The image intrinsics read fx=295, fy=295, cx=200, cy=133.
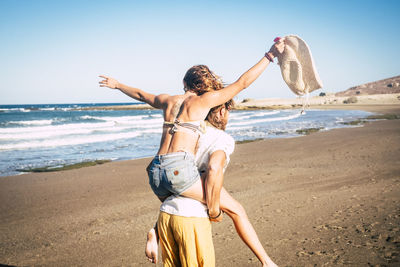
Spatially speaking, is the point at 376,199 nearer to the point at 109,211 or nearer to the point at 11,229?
the point at 109,211

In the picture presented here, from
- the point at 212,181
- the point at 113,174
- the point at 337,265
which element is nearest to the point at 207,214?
the point at 212,181

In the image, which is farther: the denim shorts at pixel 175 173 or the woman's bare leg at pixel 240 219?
the woman's bare leg at pixel 240 219

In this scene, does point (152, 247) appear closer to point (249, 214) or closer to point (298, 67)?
point (298, 67)

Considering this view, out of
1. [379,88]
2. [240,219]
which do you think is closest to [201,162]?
[240,219]

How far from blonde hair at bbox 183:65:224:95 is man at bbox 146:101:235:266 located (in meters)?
0.35

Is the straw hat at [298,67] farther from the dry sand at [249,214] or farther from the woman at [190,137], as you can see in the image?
the dry sand at [249,214]

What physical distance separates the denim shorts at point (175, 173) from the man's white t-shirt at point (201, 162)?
3.4 inches

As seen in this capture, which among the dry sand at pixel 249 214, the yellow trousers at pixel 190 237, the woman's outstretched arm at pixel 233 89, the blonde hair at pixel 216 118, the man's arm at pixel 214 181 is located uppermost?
the woman's outstretched arm at pixel 233 89

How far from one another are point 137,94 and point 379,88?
93.8 metres

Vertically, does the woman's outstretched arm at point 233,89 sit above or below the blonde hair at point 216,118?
above

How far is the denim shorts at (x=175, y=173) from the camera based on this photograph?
204cm

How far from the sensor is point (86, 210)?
5922 millimetres

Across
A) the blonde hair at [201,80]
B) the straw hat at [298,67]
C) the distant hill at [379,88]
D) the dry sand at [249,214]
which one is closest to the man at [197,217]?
the blonde hair at [201,80]

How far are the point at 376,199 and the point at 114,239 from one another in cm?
438
